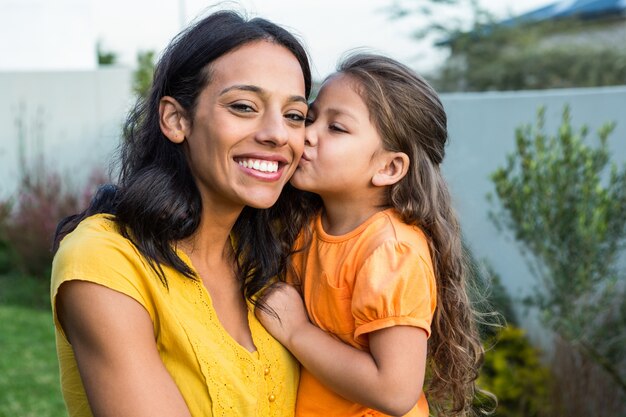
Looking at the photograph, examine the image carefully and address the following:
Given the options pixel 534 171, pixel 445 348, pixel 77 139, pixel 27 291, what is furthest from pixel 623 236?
pixel 77 139

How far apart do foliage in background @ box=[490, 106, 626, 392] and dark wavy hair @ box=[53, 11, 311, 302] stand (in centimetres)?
265

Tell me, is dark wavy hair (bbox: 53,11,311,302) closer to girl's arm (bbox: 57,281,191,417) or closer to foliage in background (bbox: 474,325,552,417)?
girl's arm (bbox: 57,281,191,417)

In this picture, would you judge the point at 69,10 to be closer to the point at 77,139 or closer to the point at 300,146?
the point at 77,139

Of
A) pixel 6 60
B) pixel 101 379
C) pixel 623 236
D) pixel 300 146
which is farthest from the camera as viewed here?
pixel 6 60

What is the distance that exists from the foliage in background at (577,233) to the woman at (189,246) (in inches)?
104

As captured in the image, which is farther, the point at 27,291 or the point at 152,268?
the point at 27,291

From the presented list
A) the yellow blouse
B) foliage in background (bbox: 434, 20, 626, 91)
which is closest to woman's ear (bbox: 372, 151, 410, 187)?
the yellow blouse

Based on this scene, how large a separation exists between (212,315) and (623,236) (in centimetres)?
314

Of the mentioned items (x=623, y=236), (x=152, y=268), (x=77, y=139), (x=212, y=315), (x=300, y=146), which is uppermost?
(x=300, y=146)

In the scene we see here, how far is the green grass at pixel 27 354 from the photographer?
21.2 feet

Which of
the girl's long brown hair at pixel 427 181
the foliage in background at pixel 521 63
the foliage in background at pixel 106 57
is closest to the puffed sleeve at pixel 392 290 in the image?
the girl's long brown hair at pixel 427 181

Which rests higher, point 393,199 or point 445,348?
point 393,199

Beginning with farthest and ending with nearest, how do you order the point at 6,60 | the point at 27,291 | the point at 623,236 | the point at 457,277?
the point at 6,60 → the point at 27,291 → the point at 623,236 → the point at 457,277

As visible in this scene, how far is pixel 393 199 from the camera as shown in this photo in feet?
9.05
